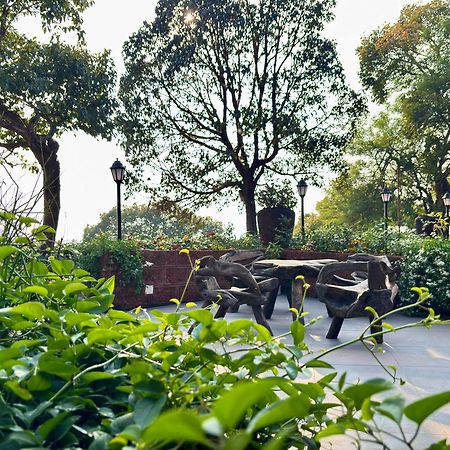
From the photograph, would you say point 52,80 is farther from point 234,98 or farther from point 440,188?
point 440,188

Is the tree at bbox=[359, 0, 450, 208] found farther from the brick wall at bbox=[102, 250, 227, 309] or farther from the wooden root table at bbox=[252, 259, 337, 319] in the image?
the wooden root table at bbox=[252, 259, 337, 319]

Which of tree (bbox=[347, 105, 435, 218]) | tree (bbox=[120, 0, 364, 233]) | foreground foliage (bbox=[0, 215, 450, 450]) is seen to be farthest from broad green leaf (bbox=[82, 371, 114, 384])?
tree (bbox=[347, 105, 435, 218])

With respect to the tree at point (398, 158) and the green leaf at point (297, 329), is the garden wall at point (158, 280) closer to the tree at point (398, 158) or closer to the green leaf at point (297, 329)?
the green leaf at point (297, 329)

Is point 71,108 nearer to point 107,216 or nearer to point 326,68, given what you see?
point 326,68

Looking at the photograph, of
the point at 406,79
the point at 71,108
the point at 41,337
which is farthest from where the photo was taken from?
the point at 406,79

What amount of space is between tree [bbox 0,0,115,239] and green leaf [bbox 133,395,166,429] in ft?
31.5

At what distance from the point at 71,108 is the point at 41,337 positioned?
410 inches

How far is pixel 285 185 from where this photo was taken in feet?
48.1

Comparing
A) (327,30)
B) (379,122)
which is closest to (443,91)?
(379,122)

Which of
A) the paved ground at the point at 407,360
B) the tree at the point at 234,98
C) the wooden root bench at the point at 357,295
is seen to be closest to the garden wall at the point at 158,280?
the paved ground at the point at 407,360

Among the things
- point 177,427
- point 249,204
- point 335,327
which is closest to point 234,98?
point 249,204

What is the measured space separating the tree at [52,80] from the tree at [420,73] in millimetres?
12635

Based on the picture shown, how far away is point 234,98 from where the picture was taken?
14.4 m

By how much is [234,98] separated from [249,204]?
3.15m
